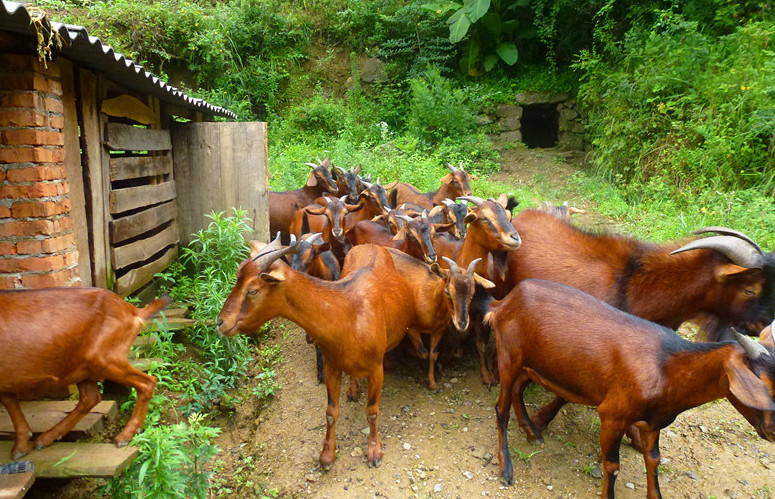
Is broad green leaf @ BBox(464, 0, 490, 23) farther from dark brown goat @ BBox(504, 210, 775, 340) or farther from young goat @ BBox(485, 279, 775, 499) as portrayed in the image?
young goat @ BBox(485, 279, 775, 499)

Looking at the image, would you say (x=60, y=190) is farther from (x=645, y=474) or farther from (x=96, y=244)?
(x=645, y=474)

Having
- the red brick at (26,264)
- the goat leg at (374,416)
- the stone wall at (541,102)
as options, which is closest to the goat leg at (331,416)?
the goat leg at (374,416)

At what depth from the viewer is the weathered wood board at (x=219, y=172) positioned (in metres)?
5.98

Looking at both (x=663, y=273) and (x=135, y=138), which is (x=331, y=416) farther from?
(x=135, y=138)

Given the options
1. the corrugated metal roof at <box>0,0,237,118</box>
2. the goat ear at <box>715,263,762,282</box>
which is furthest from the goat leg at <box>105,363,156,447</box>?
the goat ear at <box>715,263,762,282</box>

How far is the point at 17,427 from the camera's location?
116 inches

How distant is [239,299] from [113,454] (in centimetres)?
116

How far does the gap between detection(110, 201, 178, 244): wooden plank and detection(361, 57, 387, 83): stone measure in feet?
37.7

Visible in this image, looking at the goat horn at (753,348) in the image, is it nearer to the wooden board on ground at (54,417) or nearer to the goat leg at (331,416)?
the goat leg at (331,416)

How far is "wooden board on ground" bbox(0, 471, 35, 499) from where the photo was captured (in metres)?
2.58

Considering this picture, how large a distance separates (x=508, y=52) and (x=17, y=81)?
13.7m

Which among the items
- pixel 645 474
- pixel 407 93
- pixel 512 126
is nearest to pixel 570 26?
pixel 512 126

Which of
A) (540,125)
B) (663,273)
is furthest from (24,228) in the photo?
(540,125)

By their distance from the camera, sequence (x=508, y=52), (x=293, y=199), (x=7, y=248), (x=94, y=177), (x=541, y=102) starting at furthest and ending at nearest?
(x=508, y=52)
(x=541, y=102)
(x=293, y=199)
(x=94, y=177)
(x=7, y=248)
